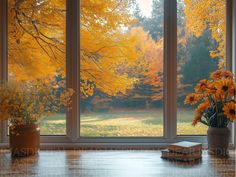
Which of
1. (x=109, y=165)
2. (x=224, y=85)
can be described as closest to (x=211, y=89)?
(x=224, y=85)

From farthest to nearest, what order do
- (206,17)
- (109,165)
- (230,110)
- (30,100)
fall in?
(206,17), (30,100), (230,110), (109,165)

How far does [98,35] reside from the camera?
7.40ft

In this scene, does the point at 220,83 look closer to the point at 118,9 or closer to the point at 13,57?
the point at 118,9

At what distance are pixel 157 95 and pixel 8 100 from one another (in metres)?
1.01

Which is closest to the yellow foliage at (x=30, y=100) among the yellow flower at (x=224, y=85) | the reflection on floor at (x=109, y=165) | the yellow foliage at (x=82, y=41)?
the yellow foliage at (x=82, y=41)

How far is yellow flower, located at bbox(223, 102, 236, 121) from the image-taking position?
1.90 m

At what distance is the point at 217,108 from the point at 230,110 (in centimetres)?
11

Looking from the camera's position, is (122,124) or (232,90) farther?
(122,124)

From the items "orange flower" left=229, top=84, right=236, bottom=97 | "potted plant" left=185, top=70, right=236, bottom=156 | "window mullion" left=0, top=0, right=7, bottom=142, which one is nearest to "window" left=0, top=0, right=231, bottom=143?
"window mullion" left=0, top=0, right=7, bottom=142

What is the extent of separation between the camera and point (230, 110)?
1914mm

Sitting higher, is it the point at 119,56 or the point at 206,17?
the point at 206,17

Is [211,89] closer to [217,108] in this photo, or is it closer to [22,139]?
[217,108]

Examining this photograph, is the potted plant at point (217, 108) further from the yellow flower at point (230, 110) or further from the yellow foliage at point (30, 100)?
the yellow foliage at point (30, 100)

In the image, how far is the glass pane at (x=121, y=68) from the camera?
225 cm
